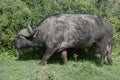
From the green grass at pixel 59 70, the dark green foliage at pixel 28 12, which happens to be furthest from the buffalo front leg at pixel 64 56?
the dark green foliage at pixel 28 12

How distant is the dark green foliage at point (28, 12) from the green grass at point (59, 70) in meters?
0.89

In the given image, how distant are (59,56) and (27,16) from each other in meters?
1.60

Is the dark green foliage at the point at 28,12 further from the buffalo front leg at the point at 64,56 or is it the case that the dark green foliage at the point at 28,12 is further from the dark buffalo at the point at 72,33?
the buffalo front leg at the point at 64,56

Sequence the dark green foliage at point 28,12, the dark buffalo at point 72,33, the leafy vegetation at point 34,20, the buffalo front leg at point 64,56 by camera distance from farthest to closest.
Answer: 1. the dark green foliage at point 28,12
2. the buffalo front leg at point 64,56
3. the dark buffalo at point 72,33
4. the leafy vegetation at point 34,20

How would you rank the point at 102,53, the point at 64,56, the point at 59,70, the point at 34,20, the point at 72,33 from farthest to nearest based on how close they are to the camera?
1. the point at 34,20
2. the point at 64,56
3. the point at 102,53
4. the point at 72,33
5. the point at 59,70

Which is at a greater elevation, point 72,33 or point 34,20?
point 34,20

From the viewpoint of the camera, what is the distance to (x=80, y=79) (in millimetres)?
9836

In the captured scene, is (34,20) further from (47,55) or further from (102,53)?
(102,53)

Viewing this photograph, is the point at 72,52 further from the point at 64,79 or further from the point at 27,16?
the point at 64,79

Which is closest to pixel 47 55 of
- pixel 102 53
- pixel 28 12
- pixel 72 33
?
pixel 72 33

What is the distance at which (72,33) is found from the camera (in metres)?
11.8

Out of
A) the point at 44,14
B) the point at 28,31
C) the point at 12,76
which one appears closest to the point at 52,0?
the point at 44,14

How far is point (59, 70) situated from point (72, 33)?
1.34m

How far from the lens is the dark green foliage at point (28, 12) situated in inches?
503
